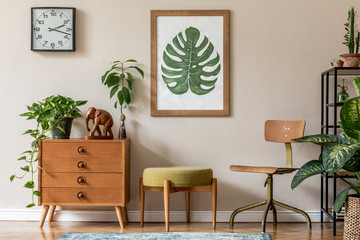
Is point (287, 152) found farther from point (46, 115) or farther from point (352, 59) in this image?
point (46, 115)

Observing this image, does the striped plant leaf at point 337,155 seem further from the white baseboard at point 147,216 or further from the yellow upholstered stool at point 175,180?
the white baseboard at point 147,216

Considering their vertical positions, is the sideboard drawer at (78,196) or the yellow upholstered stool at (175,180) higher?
the yellow upholstered stool at (175,180)

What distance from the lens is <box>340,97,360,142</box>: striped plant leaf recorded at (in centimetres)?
307

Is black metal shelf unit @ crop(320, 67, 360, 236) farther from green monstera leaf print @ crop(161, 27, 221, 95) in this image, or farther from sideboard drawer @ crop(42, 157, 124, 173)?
sideboard drawer @ crop(42, 157, 124, 173)

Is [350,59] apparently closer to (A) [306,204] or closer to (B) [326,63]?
(B) [326,63]

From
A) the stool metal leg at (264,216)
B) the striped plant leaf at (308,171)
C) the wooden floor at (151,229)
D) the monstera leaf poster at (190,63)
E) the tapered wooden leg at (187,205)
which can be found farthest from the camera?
the monstera leaf poster at (190,63)

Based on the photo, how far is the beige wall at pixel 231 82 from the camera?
13.6 feet

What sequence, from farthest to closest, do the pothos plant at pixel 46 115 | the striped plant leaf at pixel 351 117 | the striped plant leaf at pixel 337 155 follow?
1. the pothos plant at pixel 46 115
2. the striped plant leaf at pixel 351 117
3. the striped plant leaf at pixel 337 155

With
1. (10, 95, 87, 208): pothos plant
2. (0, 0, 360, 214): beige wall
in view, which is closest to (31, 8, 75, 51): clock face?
(0, 0, 360, 214): beige wall

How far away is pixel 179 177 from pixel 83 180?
31.9 inches

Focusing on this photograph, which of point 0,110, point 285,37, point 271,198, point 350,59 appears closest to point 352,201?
point 271,198

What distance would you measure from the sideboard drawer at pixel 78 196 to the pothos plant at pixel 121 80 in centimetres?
80

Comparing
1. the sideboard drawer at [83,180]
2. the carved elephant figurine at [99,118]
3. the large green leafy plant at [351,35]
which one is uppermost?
the large green leafy plant at [351,35]

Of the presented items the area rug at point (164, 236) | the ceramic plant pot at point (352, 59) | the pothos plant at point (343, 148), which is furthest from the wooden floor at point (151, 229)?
the ceramic plant pot at point (352, 59)
